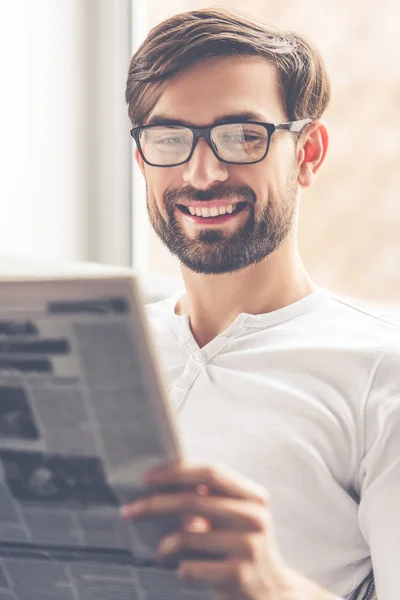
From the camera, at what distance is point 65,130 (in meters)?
2.07

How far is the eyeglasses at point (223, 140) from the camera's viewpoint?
3.73 feet

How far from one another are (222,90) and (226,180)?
0.12m

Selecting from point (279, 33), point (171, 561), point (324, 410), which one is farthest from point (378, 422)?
point (279, 33)

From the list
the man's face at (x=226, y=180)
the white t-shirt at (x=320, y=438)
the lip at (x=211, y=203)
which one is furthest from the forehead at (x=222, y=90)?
the white t-shirt at (x=320, y=438)

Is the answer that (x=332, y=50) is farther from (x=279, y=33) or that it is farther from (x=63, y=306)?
(x=63, y=306)

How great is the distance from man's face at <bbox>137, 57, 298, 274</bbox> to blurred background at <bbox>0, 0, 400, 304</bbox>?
0.51 meters

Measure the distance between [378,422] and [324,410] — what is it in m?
0.07

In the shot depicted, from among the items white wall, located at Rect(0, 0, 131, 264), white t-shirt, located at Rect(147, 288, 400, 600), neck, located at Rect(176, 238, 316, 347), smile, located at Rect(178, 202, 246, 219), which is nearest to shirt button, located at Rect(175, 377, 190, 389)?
white t-shirt, located at Rect(147, 288, 400, 600)

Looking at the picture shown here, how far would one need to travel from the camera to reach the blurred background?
185 centimetres

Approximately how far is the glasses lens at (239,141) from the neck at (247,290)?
0.49 feet

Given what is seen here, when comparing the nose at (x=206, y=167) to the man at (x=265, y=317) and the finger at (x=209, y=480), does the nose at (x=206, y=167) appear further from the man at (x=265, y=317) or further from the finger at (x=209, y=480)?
the finger at (x=209, y=480)

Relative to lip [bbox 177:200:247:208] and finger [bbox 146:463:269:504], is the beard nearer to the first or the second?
lip [bbox 177:200:247:208]

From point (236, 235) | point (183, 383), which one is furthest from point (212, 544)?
point (236, 235)

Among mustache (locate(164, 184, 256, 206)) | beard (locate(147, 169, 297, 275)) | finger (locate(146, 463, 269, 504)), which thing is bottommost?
finger (locate(146, 463, 269, 504))
